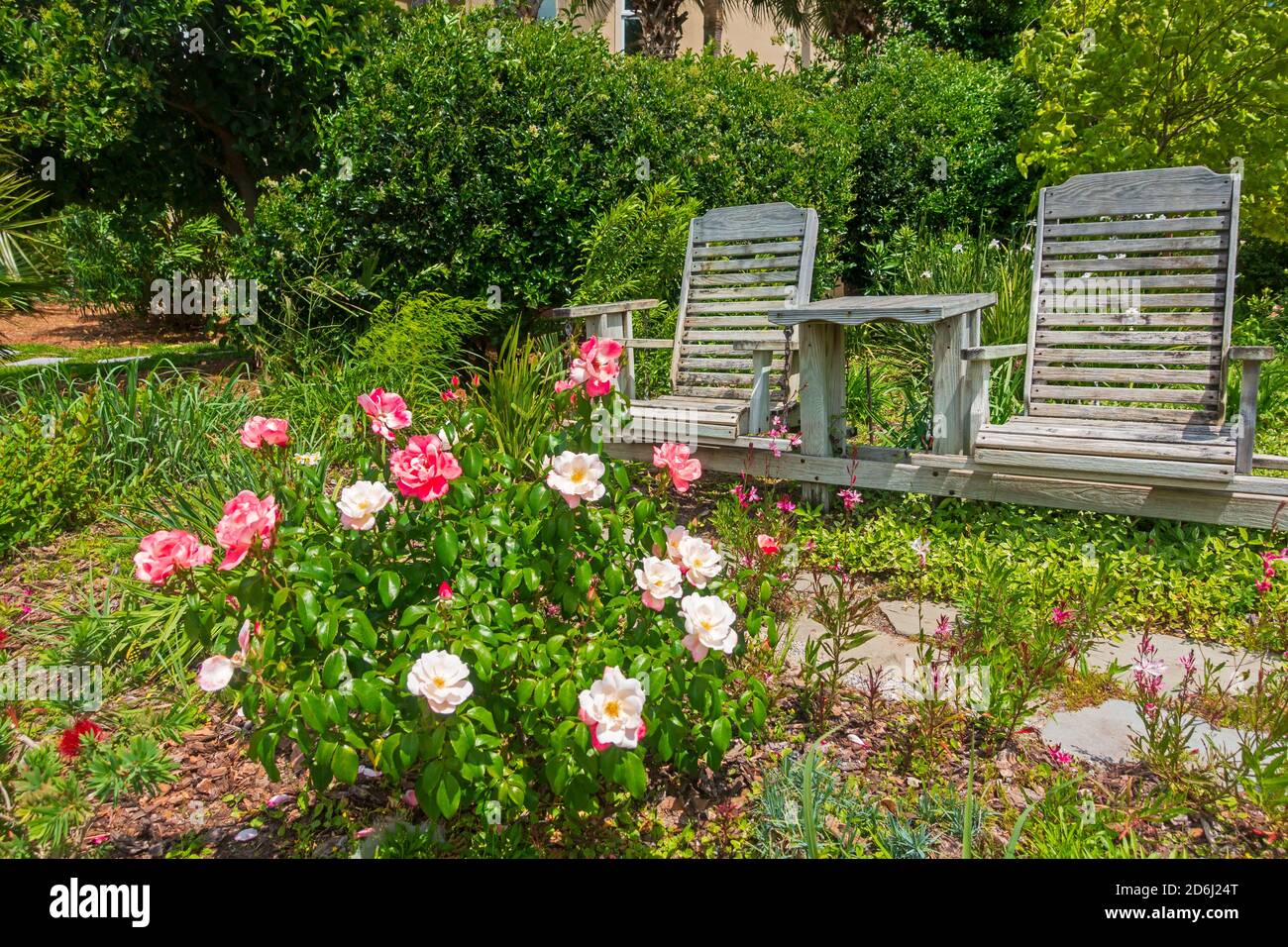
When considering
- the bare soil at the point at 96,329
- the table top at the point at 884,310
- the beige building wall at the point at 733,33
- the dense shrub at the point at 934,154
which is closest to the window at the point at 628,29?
the beige building wall at the point at 733,33

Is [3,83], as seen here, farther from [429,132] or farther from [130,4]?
[429,132]

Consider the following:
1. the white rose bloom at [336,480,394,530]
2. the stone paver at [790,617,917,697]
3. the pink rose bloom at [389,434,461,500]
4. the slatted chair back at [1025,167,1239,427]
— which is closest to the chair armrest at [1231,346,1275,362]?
the slatted chair back at [1025,167,1239,427]

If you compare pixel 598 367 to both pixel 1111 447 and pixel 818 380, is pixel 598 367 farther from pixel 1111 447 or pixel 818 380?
pixel 1111 447

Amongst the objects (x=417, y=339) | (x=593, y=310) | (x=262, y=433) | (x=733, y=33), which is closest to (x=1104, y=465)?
(x=593, y=310)

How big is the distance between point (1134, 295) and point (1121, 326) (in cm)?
15

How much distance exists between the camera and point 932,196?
6.94 meters

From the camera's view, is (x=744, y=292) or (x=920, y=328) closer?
(x=744, y=292)

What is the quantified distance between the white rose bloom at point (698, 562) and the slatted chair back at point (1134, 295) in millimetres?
2699

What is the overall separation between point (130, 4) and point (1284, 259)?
8.49m

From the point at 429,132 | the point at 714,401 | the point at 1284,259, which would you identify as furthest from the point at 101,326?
the point at 1284,259

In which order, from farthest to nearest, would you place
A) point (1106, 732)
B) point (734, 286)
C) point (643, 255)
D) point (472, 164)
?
point (643, 255) < point (472, 164) < point (734, 286) < point (1106, 732)

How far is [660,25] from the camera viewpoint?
12344mm
